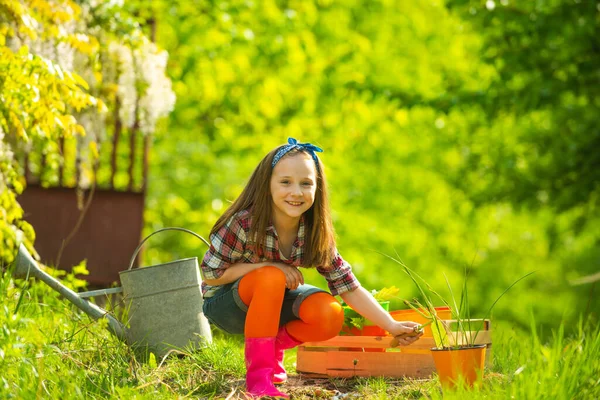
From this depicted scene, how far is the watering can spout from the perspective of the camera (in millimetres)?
3424

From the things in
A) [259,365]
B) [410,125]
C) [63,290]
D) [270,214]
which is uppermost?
[410,125]

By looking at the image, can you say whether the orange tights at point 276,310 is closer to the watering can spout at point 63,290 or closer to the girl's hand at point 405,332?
the girl's hand at point 405,332

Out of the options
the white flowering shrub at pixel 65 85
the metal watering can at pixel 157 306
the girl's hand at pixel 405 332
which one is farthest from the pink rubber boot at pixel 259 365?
the white flowering shrub at pixel 65 85

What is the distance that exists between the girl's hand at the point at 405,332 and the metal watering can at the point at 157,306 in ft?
3.28

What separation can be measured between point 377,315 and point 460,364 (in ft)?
1.67

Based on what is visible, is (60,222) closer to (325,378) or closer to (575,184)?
(325,378)

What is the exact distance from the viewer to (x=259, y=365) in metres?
2.93

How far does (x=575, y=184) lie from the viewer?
7613 mm

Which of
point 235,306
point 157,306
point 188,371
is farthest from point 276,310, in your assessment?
point 157,306

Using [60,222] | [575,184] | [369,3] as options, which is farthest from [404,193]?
[60,222]

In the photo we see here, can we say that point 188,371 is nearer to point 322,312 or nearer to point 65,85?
point 322,312

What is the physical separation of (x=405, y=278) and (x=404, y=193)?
5.38 feet

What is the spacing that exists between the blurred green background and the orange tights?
4.10 m

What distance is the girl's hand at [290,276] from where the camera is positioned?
2.99 meters
